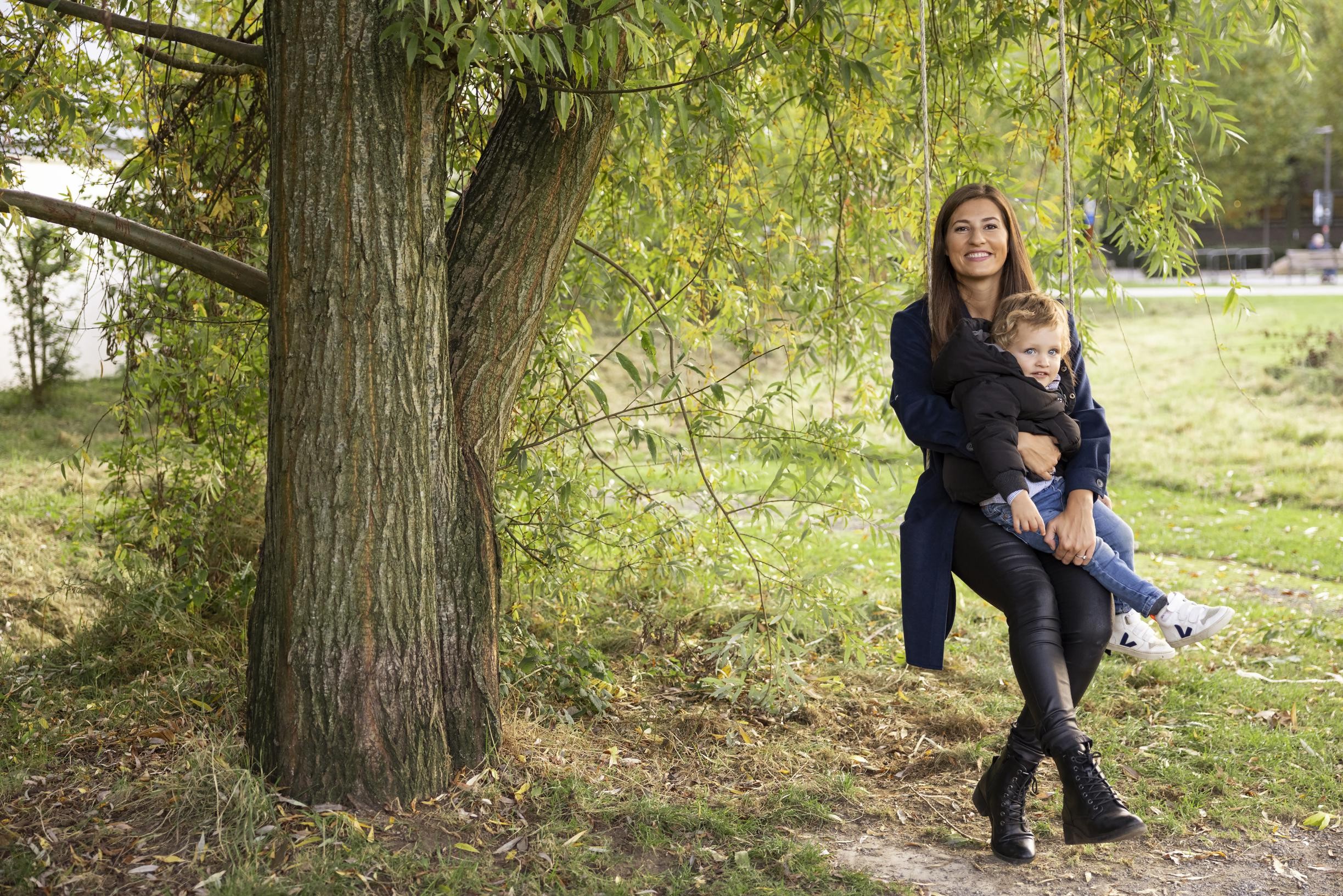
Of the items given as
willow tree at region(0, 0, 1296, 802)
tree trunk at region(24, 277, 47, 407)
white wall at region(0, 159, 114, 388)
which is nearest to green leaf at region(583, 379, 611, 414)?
willow tree at region(0, 0, 1296, 802)

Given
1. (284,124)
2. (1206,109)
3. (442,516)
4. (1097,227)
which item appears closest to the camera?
(284,124)

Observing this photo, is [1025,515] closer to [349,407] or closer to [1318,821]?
[1318,821]

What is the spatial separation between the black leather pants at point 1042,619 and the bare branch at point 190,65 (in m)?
2.82

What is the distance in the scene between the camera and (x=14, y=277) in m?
9.66

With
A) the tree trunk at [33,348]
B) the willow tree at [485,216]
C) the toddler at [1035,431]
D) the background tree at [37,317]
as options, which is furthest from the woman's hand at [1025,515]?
the tree trunk at [33,348]

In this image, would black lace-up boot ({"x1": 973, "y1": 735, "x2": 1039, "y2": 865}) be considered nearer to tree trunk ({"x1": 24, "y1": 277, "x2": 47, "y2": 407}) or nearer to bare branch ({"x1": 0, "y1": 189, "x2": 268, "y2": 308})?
bare branch ({"x1": 0, "y1": 189, "x2": 268, "y2": 308})

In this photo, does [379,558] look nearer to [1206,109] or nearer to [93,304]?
[1206,109]

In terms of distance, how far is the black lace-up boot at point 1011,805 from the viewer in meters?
3.16

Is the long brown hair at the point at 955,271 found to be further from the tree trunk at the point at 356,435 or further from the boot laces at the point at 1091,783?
the tree trunk at the point at 356,435

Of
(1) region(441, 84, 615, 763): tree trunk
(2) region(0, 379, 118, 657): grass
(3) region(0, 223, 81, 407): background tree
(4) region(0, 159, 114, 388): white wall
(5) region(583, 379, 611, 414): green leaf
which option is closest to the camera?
(1) region(441, 84, 615, 763): tree trunk

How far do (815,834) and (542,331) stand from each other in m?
2.08

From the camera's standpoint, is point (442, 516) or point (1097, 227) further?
point (1097, 227)

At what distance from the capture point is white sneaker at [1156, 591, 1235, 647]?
2980mm

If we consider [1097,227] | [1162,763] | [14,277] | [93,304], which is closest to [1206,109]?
[1097,227]
